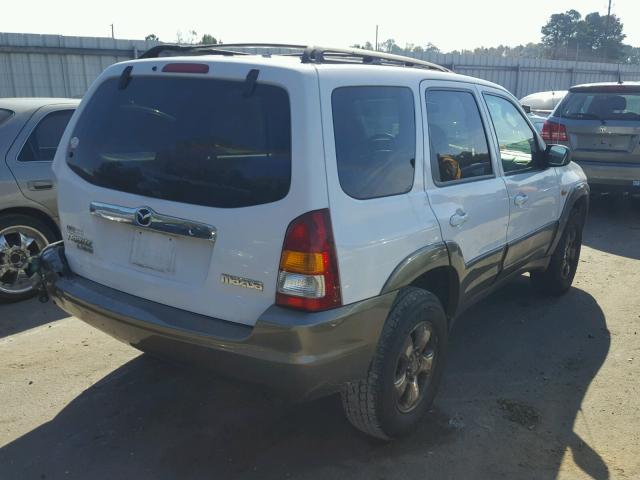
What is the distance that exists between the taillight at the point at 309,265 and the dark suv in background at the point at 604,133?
6.64m

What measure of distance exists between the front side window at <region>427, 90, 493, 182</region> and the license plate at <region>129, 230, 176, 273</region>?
1.43 metres

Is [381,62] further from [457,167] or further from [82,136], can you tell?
[82,136]

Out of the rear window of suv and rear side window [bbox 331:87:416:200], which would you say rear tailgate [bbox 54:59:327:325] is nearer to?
the rear window of suv

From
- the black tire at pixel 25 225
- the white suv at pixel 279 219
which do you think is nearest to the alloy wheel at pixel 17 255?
the black tire at pixel 25 225

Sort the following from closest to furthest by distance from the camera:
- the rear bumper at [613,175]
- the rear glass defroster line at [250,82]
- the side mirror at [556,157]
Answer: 1. the rear glass defroster line at [250,82]
2. the side mirror at [556,157]
3. the rear bumper at [613,175]

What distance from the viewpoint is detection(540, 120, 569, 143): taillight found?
822 centimetres

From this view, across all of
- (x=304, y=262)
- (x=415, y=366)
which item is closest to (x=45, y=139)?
(x=304, y=262)

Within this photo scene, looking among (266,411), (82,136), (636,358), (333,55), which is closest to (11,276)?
(82,136)

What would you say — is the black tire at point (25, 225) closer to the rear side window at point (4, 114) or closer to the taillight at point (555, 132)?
the rear side window at point (4, 114)

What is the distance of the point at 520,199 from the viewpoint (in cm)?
416

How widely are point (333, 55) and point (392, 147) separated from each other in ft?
1.98

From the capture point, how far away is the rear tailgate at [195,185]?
2535 millimetres

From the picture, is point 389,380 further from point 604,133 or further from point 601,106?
point 601,106

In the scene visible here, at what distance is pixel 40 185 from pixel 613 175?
268 inches
